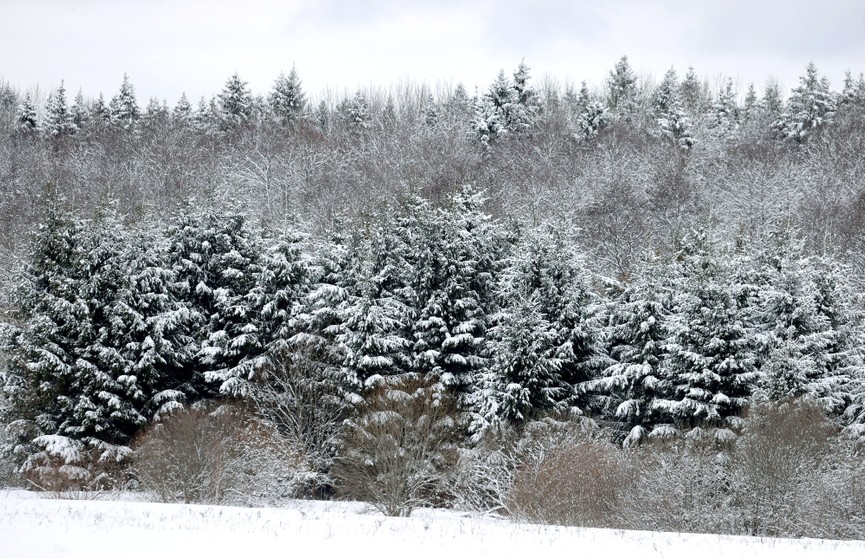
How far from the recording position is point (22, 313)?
31.5 meters

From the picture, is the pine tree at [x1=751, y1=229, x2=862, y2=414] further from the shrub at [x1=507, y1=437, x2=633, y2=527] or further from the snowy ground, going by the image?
the snowy ground

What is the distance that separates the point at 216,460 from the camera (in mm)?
24969

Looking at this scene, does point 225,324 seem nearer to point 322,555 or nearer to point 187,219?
point 187,219

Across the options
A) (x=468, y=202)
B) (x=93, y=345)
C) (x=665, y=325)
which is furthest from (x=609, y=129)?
(x=93, y=345)

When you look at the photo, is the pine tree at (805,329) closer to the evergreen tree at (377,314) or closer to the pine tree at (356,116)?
the evergreen tree at (377,314)

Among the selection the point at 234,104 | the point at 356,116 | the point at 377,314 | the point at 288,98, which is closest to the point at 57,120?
the point at 234,104

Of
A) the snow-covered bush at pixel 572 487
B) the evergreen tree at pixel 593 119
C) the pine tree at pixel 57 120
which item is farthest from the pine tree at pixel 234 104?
the snow-covered bush at pixel 572 487

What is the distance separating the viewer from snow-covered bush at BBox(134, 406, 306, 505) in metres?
24.4

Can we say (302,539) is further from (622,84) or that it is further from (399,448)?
(622,84)

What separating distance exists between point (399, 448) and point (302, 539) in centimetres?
1188

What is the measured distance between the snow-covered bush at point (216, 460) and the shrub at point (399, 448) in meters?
2.29

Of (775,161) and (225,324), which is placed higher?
(775,161)

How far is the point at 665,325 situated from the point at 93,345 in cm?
2199

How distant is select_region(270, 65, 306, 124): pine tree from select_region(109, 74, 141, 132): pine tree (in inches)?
610
